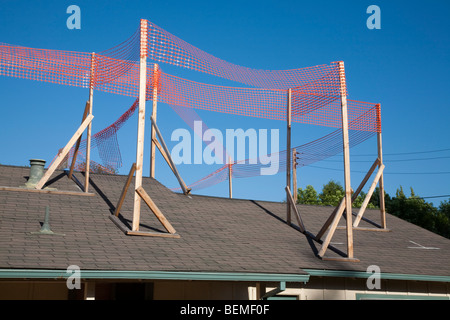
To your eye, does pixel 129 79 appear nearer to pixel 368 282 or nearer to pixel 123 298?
pixel 123 298

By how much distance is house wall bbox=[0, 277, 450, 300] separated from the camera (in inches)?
377

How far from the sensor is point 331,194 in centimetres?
5759

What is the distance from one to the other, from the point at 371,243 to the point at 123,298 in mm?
6610

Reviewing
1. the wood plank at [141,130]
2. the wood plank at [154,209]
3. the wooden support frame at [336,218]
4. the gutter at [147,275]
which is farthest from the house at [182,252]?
the wood plank at [141,130]

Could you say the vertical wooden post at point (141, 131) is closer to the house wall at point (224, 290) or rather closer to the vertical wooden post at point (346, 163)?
the house wall at point (224, 290)

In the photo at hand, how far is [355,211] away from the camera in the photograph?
17516 millimetres

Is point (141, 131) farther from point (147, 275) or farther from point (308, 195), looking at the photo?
point (308, 195)

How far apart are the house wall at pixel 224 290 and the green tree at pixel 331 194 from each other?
3617 cm

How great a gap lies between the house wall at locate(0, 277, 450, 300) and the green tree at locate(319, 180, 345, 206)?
36.2 meters

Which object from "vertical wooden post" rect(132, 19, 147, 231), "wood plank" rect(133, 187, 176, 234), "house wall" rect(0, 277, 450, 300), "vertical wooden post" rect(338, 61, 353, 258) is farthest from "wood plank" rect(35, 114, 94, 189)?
"vertical wooden post" rect(338, 61, 353, 258)

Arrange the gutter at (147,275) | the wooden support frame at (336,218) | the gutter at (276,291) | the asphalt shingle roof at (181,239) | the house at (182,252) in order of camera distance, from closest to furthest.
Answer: the gutter at (147,275) → the house at (182,252) → the asphalt shingle roof at (181,239) → the gutter at (276,291) → the wooden support frame at (336,218)

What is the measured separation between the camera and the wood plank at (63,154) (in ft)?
41.6
